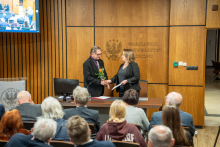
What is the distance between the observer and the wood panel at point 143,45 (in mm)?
6230

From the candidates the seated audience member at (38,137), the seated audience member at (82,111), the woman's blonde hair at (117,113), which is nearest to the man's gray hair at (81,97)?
the seated audience member at (82,111)

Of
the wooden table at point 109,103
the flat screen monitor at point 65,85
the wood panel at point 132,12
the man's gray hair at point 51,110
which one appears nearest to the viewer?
the man's gray hair at point 51,110

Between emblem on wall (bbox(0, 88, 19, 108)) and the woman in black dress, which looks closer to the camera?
emblem on wall (bbox(0, 88, 19, 108))

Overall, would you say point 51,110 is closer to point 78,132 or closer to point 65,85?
point 78,132

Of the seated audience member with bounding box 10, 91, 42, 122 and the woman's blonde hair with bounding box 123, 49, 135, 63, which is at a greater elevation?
the woman's blonde hair with bounding box 123, 49, 135, 63

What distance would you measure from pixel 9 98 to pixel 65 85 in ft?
4.17

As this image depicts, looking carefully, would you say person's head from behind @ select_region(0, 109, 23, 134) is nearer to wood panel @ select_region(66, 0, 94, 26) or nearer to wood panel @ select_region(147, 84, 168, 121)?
wood panel @ select_region(66, 0, 94, 26)

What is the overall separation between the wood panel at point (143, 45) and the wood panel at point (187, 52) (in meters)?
0.30

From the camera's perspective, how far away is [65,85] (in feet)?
15.7

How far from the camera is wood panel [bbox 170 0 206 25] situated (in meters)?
5.71

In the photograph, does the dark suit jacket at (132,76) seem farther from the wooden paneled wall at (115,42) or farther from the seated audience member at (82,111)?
the seated audience member at (82,111)

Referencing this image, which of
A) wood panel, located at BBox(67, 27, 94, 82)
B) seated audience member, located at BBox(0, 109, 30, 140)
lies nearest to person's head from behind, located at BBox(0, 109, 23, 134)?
seated audience member, located at BBox(0, 109, 30, 140)

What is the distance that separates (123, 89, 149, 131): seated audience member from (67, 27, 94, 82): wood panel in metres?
3.03

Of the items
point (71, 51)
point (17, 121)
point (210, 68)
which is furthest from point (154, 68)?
point (210, 68)
